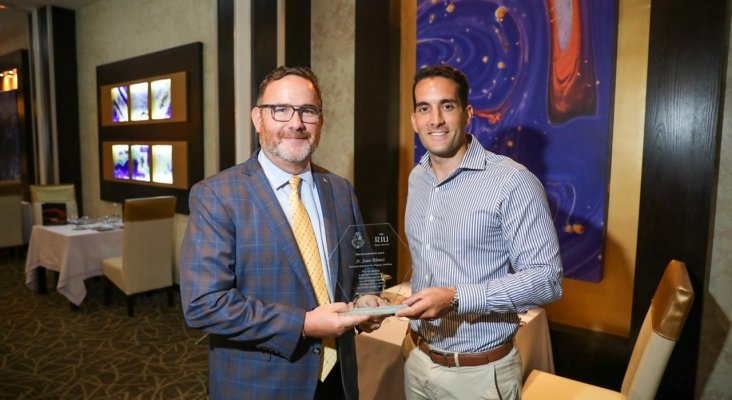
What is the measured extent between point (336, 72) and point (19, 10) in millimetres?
6254

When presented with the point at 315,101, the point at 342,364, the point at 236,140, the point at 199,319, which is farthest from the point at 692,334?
the point at 236,140

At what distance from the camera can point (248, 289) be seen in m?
1.32

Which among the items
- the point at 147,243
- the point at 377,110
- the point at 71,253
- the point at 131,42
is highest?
the point at 131,42

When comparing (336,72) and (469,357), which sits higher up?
(336,72)

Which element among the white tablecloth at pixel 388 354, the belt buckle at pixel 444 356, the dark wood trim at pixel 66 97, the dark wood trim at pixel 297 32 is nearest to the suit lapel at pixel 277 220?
the belt buckle at pixel 444 356

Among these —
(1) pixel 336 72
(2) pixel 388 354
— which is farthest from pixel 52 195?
(2) pixel 388 354

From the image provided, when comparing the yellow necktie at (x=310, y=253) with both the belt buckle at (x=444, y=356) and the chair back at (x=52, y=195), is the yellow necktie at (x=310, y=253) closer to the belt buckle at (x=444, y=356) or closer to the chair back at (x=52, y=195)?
the belt buckle at (x=444, y=356)

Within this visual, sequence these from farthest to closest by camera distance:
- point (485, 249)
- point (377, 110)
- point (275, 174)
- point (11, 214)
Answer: point (11, 214) → point (377, 110) → point (485, 249) → point (275, 174)

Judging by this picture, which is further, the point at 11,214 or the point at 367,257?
the point at 11,214

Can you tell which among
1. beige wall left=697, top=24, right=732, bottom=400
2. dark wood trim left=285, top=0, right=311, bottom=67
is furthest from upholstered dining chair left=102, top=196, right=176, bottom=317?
beige wall left=697, top=24, right=732, bottom=400

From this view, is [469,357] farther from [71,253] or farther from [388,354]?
[71,253]

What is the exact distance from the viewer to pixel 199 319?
125cm

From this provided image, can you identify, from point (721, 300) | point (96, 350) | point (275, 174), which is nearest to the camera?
point (275, 174)

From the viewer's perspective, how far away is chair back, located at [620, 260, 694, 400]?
173 cm
